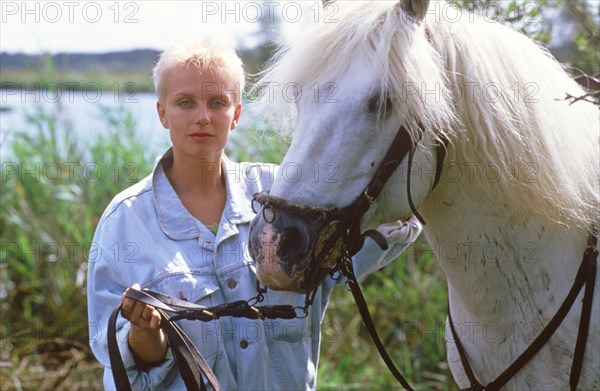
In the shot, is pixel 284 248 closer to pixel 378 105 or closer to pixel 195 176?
pixel 378 105

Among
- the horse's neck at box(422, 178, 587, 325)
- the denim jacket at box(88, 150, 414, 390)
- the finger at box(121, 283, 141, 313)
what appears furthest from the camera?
the denim jacket at box(88, 150, 414, 390)

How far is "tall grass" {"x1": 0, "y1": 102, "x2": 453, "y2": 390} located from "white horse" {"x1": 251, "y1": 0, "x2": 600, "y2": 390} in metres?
2.23

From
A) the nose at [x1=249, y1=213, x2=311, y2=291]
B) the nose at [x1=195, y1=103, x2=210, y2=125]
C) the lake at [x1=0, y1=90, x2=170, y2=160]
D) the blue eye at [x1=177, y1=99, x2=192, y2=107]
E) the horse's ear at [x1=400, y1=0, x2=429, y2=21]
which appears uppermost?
the horse's ear at [x1=400, y1=0, x2=429, y2=21]

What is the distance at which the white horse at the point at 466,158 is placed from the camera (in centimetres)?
201

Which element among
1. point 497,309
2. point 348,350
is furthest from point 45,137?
point 497,309

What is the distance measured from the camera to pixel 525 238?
2.31m

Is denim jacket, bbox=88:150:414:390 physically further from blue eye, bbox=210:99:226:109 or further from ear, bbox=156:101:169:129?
blue eye, bbox=210:99:226:109

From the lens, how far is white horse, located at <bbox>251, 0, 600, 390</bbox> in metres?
2.01

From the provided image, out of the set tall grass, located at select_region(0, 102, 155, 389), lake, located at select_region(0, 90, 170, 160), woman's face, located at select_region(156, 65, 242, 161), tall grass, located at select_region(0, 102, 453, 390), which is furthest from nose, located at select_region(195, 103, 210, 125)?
lake, located at select_region(0, 90, 170, 160)

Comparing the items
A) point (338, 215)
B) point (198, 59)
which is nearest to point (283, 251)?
point (338, 215)

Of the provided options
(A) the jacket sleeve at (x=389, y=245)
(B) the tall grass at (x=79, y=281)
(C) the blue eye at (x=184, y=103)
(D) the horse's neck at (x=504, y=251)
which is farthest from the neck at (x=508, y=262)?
(B) the tall grass at (x=79, y=281)

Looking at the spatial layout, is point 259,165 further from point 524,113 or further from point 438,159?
point 524,113

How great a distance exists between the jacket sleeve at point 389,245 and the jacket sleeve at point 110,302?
2.65ft

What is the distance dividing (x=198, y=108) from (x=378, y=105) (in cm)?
76
